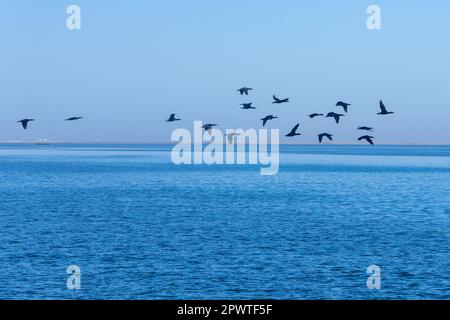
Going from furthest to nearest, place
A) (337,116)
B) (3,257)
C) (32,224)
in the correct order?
(32,224) → (337,116) → (3,257)

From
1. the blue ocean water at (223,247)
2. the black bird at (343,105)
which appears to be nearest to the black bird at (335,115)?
the black bird at (343,105)

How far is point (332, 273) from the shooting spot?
42.4 meters

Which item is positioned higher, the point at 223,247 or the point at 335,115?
the point at 335,115

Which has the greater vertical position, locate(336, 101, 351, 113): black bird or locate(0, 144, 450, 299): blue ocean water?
locate(336, 101, 351, 113): black bird

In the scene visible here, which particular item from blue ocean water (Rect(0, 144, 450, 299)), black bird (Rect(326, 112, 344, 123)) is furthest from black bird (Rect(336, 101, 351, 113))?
blue ocean water (Rect(0, 144, 450, 299))

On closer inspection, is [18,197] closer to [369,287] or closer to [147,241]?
[147,241]

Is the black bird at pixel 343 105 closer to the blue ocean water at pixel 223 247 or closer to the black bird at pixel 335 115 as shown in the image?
the black bird at pixel 335 115

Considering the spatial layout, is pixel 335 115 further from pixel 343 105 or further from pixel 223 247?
pixel 223 247

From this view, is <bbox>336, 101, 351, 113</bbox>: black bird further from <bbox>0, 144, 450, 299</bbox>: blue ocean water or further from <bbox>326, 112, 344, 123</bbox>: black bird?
<bbox>0, 144, 450, 299</bbox>: blue ocean water

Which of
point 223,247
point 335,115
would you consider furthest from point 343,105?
point 223,247

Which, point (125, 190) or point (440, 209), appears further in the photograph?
point (125, 190)

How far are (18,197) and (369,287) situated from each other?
77.9 metres
